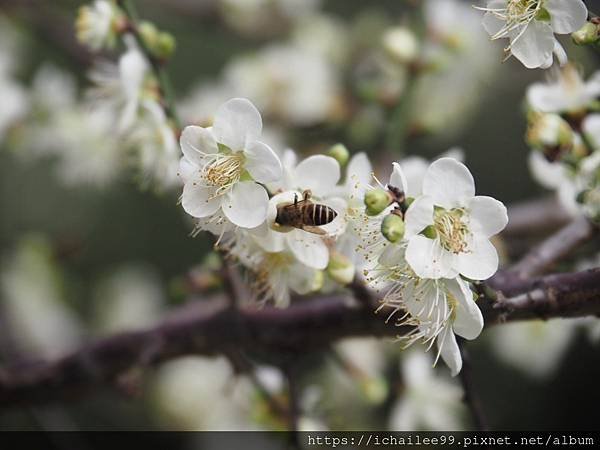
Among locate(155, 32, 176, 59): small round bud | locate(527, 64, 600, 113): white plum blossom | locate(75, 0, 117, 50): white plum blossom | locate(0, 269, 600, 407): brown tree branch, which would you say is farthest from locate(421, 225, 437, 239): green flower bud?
locate(75, 0, 117, 50): white plum blossom

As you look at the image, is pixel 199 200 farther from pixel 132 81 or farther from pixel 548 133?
pixel 548 133

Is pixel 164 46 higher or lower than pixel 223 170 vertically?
higher

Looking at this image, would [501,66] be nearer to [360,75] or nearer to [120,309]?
[360,75]

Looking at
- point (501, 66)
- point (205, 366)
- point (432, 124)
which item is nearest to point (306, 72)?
point (501, 66)

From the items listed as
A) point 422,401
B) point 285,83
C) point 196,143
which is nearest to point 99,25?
point 196,143

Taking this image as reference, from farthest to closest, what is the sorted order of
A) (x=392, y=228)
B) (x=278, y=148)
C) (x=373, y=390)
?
(x=278, y=148) < (x=373, y=390) < (x=392, y=228)

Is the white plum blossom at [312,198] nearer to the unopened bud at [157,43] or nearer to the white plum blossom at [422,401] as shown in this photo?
the unopened bud at [157,43]

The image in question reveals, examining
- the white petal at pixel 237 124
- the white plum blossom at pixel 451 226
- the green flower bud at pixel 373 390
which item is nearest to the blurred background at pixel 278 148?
the green flower bud at pixel 373 390
